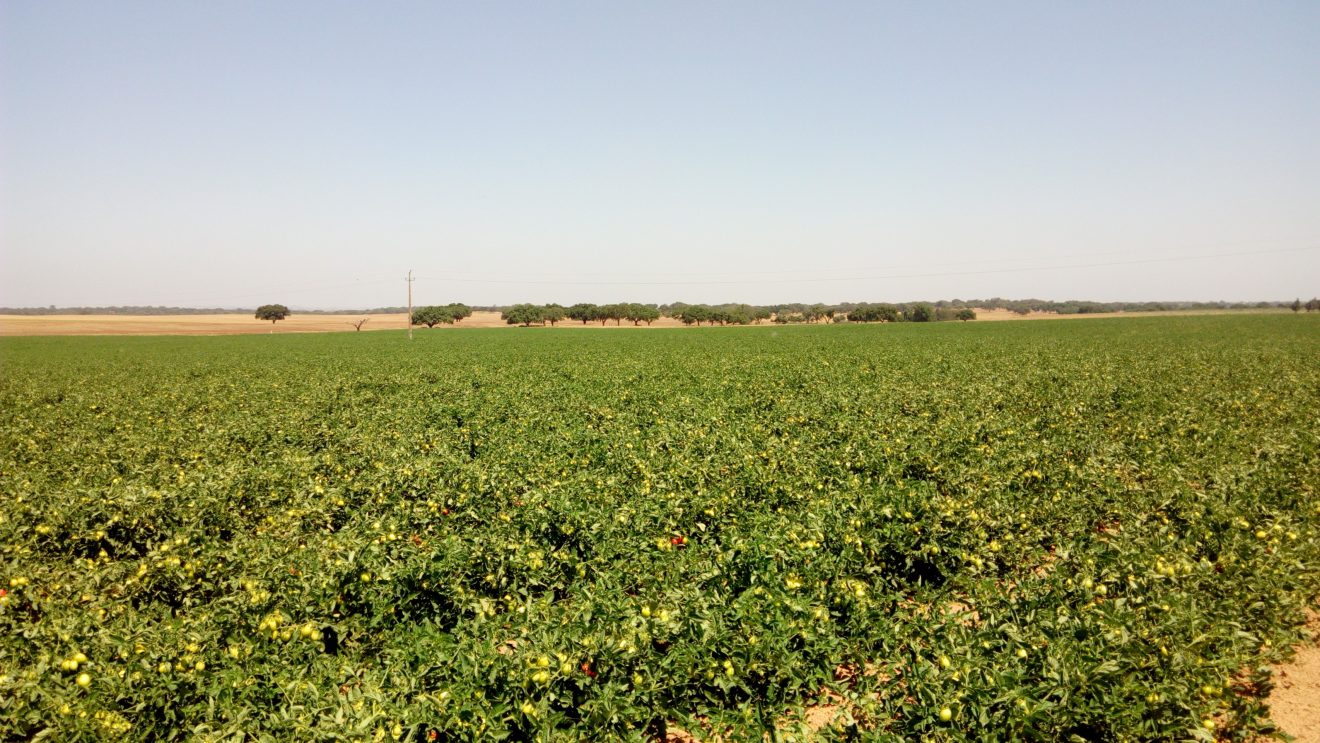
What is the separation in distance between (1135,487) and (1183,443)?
13.4 feet

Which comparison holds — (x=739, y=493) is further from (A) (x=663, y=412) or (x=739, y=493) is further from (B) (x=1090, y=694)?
(A) (x=663, y=412)

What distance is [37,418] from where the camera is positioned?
15227mm

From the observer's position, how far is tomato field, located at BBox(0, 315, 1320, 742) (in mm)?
4160

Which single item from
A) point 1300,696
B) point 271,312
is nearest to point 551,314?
point 271,312

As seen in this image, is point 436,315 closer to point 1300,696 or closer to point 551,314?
point 551,314

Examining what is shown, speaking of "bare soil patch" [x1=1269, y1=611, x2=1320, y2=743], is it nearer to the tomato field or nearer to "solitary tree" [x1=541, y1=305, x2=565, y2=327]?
the tomato field

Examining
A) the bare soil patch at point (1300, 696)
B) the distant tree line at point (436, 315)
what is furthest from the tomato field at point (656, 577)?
the distant tree line at point (436, 315)

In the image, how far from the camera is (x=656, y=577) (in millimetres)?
5969

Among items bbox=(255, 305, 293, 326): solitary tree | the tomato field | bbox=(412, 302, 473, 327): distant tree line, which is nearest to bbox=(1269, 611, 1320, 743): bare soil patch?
the tomato field

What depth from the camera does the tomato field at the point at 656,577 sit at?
4.16 m

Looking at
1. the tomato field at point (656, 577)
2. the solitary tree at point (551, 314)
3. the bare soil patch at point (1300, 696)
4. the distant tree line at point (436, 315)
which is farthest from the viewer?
the solitary tree at point (551, 314)

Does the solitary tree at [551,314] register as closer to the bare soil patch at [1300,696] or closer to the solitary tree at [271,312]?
the solitary tree at [271,312]

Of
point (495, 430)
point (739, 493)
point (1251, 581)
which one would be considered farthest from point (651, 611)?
point (495, 430)

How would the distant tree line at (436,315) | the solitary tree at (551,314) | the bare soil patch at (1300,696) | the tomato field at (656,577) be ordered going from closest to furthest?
the tomato field at (656,577) < the bare soil patch at (1300,696) < the distant tree line at (436,315) < the solitary tree at (551,314)
